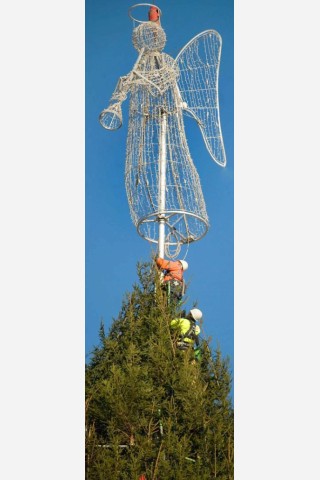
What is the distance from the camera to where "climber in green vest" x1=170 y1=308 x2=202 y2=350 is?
474cm

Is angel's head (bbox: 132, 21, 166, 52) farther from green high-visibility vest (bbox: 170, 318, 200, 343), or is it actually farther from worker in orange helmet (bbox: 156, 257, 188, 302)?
green high-visibility vest (bbox: 170, 318, 200, 343)

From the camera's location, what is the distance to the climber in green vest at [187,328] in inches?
187

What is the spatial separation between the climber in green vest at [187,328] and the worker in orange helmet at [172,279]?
0.61 feet

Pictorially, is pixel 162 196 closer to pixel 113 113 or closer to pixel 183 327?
pixel 113 113

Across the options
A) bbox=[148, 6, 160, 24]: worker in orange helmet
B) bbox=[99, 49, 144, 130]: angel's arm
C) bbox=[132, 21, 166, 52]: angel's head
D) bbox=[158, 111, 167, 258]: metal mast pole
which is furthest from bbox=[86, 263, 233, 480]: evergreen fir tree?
bbox=[148, 6, 160, 24]: worker in orange helmet

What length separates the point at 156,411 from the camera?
427 cm

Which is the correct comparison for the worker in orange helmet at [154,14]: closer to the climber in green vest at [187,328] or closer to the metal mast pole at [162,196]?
the metal mast pole at [162,196]

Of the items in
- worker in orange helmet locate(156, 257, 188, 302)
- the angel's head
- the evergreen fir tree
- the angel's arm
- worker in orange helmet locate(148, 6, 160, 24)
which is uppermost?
worker in orange helmet locate(148, 6, 160, 24)

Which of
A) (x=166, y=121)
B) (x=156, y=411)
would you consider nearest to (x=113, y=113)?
(x=166, y=121)

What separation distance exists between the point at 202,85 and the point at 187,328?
7.96 feet

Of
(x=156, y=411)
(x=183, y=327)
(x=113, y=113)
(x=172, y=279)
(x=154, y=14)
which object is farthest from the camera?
(x=154, y=14)

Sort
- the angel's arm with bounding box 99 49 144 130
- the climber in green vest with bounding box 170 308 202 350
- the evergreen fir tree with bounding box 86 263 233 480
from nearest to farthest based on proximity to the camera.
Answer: the evergreen fir tree with bounding box 86 263 233 480
the climber in green vest with bounding box 170 308 202 350
the angel's arm with bounding box 99 49 144 130
